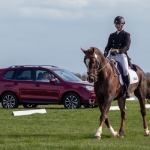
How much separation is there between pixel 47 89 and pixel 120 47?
12489mm

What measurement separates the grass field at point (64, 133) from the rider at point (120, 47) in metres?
1.52

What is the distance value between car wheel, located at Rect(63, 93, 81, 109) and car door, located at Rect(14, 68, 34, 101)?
65.5 inches

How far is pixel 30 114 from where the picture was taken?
22.0m

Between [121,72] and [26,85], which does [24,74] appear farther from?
[121,72]

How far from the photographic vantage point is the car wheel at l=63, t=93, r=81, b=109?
26.7 m

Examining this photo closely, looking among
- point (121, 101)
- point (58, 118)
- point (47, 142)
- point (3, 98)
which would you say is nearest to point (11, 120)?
point (58, 118)

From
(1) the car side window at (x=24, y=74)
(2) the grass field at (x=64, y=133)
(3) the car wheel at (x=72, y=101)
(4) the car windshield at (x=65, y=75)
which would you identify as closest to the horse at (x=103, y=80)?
(2) the grass field at (x=64, y=133)

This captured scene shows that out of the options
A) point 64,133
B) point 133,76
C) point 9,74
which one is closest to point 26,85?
point 9,74

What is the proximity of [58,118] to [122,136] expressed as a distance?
6181 millimetres

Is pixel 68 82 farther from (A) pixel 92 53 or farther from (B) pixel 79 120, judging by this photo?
(A) pixel 92 53

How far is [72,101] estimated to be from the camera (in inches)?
1053

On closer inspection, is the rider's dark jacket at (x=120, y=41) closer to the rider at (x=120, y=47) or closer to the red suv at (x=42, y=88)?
the rider at (x=120, y=47)

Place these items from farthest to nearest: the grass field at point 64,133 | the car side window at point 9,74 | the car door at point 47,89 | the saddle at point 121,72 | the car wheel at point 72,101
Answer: the car side window at point 9,74 < the car door at point 47,89 < the car wheel at point 72,101 < the saddle at point 121,72 < the grass field at point 64,133

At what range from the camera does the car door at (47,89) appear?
2692 cm
